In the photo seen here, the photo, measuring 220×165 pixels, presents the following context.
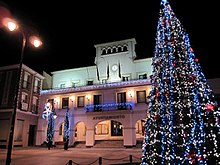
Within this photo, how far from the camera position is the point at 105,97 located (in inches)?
1023

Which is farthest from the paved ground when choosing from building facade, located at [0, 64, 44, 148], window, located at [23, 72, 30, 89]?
window, located at [23, 72, 30, 89]

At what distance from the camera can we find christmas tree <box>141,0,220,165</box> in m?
6.08

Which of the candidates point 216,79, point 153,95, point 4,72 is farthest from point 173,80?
point 4,72

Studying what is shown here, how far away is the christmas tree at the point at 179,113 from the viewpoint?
608 cm

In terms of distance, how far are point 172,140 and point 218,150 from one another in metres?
1.42

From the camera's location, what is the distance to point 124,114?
947 inches

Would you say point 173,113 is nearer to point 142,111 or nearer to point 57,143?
point 142,111

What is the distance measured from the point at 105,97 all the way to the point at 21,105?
38.9 ft

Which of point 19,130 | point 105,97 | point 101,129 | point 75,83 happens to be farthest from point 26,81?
point 101,129

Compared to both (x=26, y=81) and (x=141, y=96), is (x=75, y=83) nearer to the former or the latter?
(x=26, y=81)

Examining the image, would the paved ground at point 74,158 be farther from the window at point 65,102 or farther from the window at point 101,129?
the window at point 65,102

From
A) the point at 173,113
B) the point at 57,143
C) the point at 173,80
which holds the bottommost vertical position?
the point at 57,143

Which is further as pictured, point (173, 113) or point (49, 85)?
point (49, 85)

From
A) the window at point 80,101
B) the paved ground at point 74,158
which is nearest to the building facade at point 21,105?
the window at point 80,101
